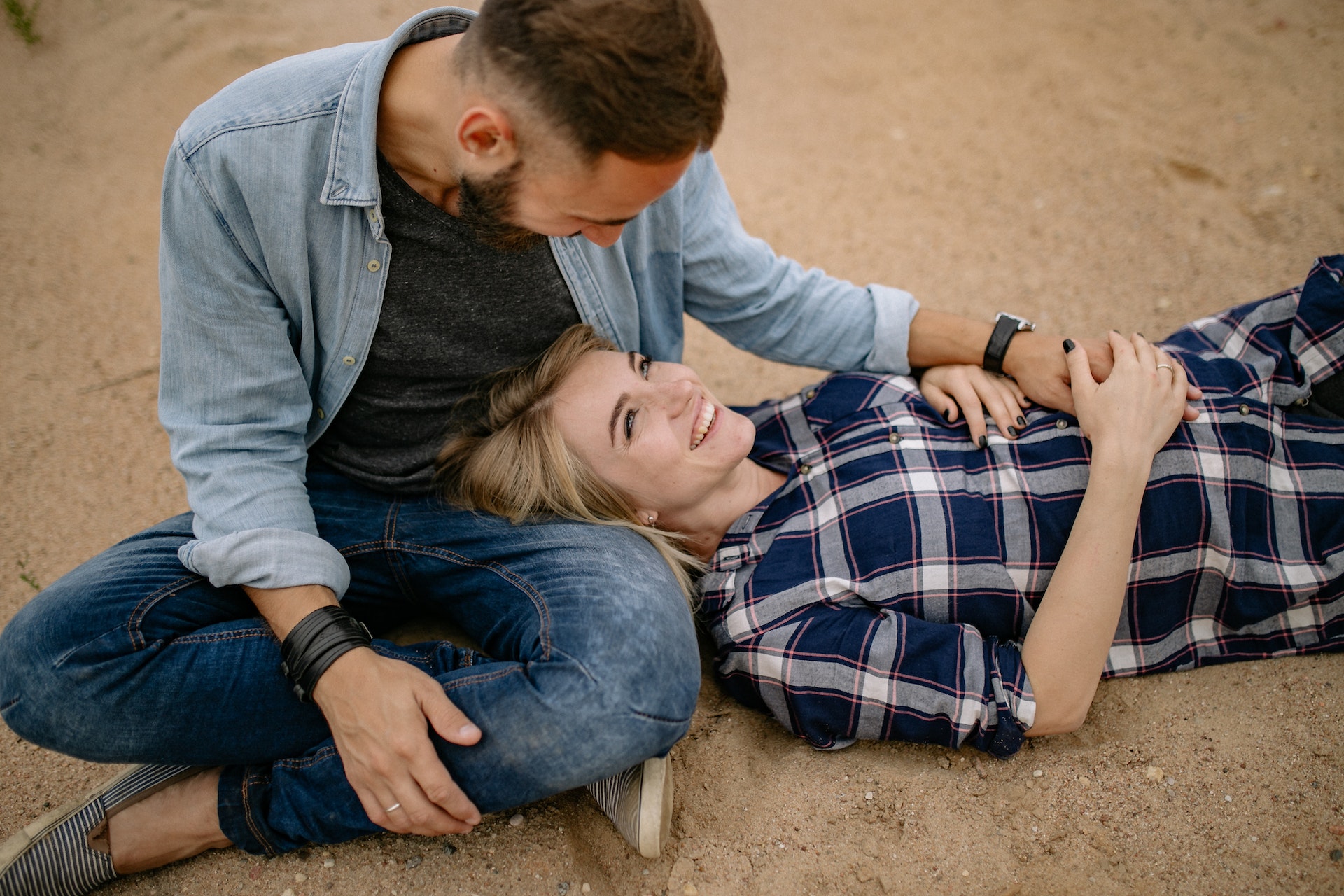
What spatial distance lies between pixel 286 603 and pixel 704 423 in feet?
3.05

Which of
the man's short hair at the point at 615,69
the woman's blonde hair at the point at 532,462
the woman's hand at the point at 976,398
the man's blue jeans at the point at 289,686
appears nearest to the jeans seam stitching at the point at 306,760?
the man's blue jeans at the point at 289,686

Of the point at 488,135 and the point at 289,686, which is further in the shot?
the point at 289,686

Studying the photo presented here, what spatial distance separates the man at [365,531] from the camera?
1.52 m

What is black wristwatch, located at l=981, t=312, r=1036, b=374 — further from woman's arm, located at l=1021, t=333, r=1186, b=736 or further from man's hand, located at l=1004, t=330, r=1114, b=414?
woman's arm, located at l=1021, t=333, r=1186, b=736

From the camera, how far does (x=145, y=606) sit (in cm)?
170

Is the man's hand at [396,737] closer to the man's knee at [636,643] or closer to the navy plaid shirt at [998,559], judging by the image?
the man's knee at [636,643]

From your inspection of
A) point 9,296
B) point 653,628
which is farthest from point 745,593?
point 9,296

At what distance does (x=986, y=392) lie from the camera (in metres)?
2.09

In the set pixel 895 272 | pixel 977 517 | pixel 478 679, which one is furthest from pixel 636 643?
pixel 895 272

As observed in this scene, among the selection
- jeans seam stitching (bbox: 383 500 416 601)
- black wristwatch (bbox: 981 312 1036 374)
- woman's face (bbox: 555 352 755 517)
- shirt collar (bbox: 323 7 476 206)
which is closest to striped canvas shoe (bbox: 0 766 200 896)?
jeans seam stitching (bbox: 383 500 416 601)

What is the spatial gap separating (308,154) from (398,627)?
3.77ft

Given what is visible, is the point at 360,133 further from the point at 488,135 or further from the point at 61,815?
the point at 61,815

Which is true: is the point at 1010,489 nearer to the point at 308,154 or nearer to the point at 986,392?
the point at 986,392

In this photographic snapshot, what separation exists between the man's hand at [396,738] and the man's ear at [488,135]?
92 centimetres
